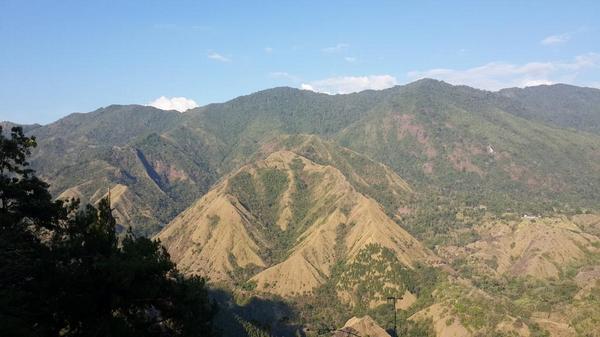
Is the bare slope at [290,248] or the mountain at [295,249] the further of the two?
the bare slope at [290,248]

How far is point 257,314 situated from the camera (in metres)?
142

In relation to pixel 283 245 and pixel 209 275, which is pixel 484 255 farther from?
pixel 209 275

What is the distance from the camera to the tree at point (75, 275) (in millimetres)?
29391

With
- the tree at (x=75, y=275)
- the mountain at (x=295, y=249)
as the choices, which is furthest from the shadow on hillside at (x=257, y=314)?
the tree at (x=75, y=275)

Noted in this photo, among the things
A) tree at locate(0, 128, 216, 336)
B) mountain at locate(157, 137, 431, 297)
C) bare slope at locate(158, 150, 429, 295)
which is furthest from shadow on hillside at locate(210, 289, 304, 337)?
tree at locate(0, 128, 216, 336)

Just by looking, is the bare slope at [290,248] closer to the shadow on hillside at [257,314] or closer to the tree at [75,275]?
the shadow on hillside at [257,314]

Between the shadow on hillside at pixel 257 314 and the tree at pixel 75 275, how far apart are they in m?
88.9

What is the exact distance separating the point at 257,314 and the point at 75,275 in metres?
116

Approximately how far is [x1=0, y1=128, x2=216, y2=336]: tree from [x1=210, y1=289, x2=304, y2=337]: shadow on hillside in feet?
292

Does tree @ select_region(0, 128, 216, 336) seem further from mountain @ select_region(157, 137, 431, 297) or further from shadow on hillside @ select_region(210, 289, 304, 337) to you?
mountain @ select_region(157, 137, 431, 297)

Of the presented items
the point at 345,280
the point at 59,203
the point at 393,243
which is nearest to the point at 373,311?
the point at 345,280

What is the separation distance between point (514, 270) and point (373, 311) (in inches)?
2521

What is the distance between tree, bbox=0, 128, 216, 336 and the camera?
1157 inches

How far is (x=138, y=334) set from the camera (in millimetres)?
31672
